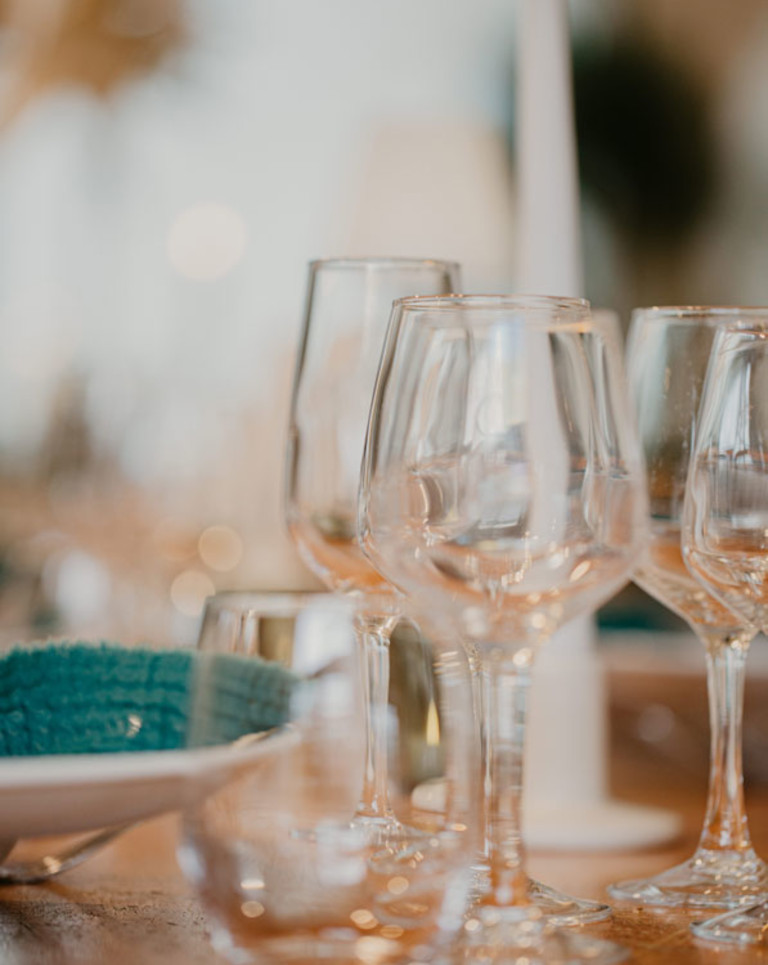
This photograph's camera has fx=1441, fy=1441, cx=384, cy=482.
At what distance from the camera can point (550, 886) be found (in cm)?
56

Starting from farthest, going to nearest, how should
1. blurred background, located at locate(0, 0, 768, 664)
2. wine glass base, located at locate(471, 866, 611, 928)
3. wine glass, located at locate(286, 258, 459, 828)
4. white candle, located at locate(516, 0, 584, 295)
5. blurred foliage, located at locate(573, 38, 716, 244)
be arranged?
blurred foliage, located at locate(573, 38, 716, 244) → blurred background, located at locate(0, 0, 768, 664) → white candle, located at locate(516, 0, 584, 295) → wine glass, located at locate(286, 258, 459, 828) → wine glass base, located at locate(471, 866, 611, 928)

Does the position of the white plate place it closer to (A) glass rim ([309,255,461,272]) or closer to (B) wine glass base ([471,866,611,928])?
(B) wine glass base ([471,866,611,928])

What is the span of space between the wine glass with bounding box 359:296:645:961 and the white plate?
0.34ft

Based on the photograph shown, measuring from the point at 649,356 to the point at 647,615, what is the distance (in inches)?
83.1

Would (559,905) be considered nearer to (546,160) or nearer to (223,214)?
(546,160)

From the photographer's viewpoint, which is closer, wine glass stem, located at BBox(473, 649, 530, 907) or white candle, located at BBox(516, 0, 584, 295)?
wine glass stem, located at BBox(473, 649, 530, 907)

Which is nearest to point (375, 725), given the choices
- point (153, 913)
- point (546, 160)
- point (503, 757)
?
point (503, 757)

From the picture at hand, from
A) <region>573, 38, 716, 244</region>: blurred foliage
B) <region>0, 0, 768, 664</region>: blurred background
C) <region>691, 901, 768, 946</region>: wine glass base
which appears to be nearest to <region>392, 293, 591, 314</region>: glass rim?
<region>691, 901, 768, 946</region>: wine glass base

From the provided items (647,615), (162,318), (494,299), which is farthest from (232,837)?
(162,318)

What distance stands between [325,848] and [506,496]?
11 centimetres

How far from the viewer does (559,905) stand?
50cm

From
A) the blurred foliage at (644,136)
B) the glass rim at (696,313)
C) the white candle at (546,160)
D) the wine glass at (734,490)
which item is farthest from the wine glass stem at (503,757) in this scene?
the blurred foliage at (644,136)

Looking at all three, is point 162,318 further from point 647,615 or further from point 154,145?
point 647,615

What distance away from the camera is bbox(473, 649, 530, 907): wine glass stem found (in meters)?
0.41
